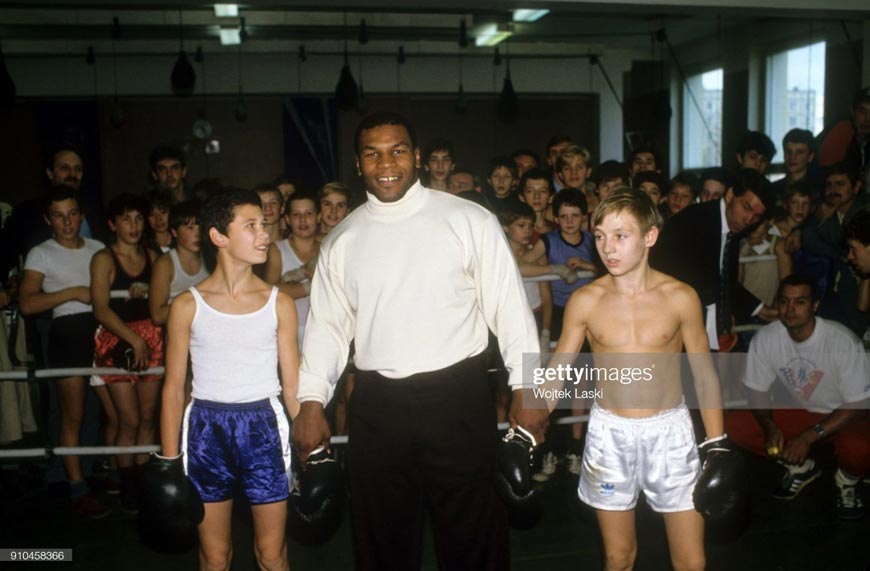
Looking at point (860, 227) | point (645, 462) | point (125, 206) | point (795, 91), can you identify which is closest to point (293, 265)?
point (125, 206)

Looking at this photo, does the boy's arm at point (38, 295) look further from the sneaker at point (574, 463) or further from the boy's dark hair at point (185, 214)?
the sneaker at point (574, 463)

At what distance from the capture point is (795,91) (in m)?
8.91

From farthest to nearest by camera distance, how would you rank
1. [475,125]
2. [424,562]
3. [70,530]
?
1. [475,125]
2. [70,530]
3. [424,562]

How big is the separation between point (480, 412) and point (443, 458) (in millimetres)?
172

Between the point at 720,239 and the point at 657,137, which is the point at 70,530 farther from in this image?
the point at 657,137

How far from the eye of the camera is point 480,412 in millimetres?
2322

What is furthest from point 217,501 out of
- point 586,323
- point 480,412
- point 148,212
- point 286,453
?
point 148,212

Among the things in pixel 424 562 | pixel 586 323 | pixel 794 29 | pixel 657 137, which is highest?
pixel 794 29

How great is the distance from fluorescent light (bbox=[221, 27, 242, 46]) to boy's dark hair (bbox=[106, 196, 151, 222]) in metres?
4.84

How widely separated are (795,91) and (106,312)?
8061 mm

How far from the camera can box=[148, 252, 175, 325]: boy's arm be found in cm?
332

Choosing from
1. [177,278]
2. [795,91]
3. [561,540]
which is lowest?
[561,540]

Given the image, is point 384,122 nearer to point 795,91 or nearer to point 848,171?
point 848,171

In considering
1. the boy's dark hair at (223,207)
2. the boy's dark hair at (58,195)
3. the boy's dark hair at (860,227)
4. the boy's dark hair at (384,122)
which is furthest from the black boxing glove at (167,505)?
the boy's dark hair at (860,227)
